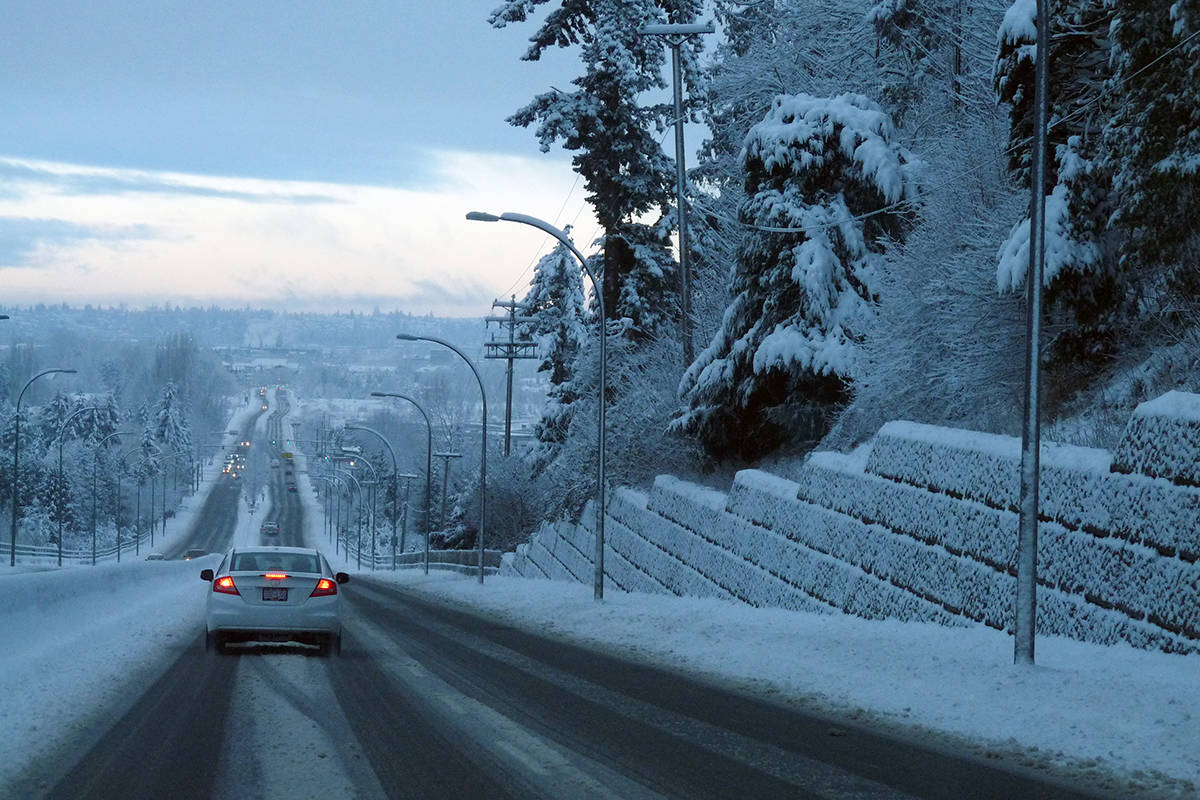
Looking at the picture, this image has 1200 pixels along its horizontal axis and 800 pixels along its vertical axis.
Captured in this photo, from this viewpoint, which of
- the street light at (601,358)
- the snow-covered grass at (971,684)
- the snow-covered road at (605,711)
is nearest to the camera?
the snow-covered road at (605,711)

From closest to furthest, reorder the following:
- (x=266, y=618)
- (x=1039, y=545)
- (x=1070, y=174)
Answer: (x=1039, y=545)
(x=266, y=618)
(x=1070, y=174)

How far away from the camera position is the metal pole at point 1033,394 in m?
13.2

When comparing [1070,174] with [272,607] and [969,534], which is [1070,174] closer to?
→ [969,534]

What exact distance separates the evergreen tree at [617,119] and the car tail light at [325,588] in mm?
27893

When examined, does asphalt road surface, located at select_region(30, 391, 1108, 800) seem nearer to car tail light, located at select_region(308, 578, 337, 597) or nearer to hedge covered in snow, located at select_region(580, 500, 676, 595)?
car tail light, located at select_region(308, 578, 337, 597)

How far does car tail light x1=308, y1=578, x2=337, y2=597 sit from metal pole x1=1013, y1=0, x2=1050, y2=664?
8.97 m

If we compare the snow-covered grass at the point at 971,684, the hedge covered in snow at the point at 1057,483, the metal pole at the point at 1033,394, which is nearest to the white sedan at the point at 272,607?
the snow-covered grass at the point at 971,684

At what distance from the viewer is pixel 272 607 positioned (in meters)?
17.5

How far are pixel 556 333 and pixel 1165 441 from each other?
47.9 meters

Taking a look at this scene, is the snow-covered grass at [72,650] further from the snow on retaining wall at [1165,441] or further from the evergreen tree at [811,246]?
the evergreen tree at [811,246]

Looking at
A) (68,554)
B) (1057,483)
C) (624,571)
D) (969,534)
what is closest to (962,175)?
(969,534)

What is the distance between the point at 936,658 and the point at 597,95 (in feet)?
111

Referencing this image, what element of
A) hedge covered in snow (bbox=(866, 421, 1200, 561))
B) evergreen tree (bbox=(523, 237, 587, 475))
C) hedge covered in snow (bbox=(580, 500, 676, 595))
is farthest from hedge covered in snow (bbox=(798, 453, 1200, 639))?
evergreen tree (bbox=(523, 237, 587, 475))

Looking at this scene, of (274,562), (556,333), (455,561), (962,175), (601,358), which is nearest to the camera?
(274,562)
